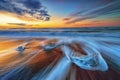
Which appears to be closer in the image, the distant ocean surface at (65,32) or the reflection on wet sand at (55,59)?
the reflection on wet sand at (55,59)

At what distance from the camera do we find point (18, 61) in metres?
1.36

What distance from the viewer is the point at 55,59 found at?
136cm

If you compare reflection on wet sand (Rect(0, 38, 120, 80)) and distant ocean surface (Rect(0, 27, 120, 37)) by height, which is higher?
distant ocean surface (Rect(0, 27, 120, 37))

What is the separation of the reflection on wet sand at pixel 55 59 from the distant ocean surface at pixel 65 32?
0.15 ft

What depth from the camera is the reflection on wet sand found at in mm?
1253

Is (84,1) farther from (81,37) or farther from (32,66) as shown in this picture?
(32,66)

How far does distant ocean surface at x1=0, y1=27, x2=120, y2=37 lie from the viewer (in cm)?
147

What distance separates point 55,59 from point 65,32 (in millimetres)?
256

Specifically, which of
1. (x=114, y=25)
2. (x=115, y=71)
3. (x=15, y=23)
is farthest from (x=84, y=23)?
(x=15, y=23)

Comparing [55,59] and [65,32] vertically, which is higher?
[65,32]

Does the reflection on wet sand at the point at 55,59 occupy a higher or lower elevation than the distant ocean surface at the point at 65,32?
lower

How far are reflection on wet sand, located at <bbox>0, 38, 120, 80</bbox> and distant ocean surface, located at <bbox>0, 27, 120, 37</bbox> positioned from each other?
0.15 feet

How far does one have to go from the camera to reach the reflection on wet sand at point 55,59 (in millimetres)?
1253

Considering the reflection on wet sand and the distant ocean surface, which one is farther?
the distant ocean surface
